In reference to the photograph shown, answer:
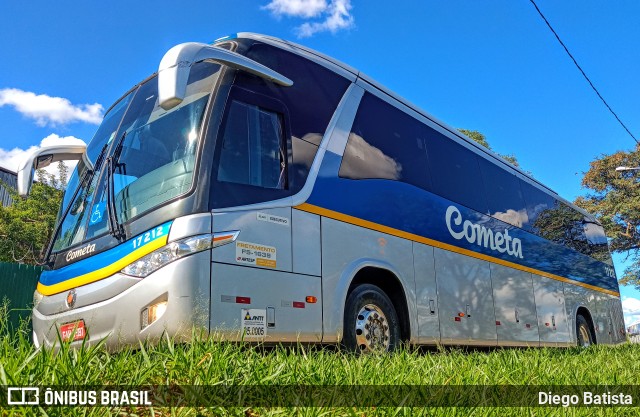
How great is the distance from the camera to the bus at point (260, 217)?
4.36 metres

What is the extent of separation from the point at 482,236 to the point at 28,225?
69.9 feet

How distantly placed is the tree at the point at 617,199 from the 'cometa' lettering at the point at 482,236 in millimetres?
27253

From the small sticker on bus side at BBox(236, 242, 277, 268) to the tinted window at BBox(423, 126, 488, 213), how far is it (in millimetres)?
3769

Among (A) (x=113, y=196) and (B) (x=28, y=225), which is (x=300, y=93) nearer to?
(A) (x=113, y=196)

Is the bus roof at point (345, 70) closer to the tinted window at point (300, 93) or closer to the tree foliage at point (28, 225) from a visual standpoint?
the tinted window at point (300, 93)

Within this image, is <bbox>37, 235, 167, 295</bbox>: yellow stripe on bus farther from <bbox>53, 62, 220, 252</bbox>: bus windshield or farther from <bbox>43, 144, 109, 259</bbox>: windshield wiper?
<bbox>43, 144, 109, 259</bbox>: windshield wiper

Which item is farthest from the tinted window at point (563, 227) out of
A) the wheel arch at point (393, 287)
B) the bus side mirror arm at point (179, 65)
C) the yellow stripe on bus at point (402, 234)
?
the bus side mirror arm at point (179, 65)

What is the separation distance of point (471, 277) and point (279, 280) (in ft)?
14.0

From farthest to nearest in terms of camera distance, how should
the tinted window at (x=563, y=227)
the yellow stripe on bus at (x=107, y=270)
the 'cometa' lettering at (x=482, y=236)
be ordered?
the tinted window at (x=563, y=227), the 'cometa' lettering at (x=482, y=236), the yellow stripe on bus at (x=107, y=270)

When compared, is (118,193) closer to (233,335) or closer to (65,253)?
(65,253)

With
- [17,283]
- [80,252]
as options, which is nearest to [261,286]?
[80,252]

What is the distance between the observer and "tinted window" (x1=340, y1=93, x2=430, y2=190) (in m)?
6.32

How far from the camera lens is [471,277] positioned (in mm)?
8141

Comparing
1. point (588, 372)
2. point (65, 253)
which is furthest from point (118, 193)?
point (588, 372)
